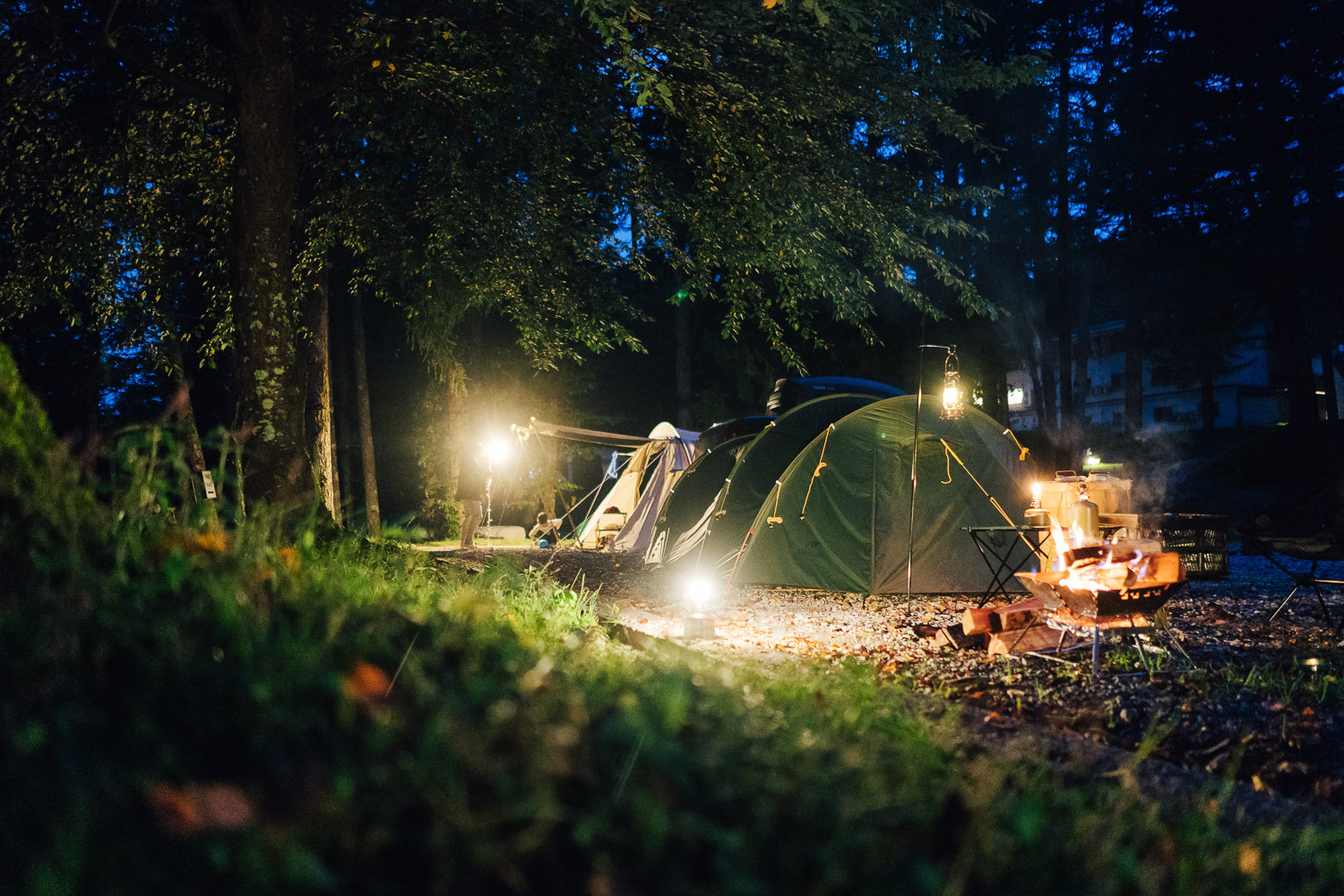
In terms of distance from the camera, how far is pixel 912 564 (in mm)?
8109

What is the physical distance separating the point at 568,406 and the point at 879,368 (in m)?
9.64

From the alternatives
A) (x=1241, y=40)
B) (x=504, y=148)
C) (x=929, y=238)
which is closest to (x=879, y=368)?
(x=929, y=238)

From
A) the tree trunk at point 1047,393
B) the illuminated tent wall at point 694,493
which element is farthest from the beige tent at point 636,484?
the tree trunk at point 1047,393

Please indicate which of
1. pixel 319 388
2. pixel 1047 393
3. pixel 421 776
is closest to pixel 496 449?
pixel 319 388

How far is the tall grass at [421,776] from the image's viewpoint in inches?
54.1

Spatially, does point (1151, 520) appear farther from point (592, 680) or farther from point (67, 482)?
point (67, 482)

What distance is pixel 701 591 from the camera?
6.73 metres

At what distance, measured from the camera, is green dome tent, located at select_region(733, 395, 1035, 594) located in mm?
8117

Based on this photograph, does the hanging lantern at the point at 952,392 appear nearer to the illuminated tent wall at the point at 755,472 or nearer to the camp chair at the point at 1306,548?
the illuminated tent wall at the point at 755,472

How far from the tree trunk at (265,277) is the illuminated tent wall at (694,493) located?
5.60m

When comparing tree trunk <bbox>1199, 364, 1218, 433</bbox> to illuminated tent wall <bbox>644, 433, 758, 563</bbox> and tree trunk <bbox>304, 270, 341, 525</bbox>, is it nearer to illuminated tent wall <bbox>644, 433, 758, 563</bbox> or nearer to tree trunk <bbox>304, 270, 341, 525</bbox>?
illuminated tent wall <bbox>644, 433, 758, 563</bbox>

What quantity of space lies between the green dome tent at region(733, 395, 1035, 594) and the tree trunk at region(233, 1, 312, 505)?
14.7ft

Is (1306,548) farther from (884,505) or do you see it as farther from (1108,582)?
(884,505)

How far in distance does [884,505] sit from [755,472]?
1603 mm
